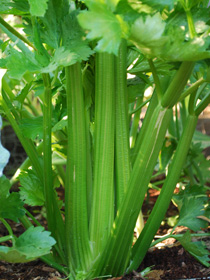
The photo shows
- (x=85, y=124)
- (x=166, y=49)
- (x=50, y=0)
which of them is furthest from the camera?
(x=85, y=124)

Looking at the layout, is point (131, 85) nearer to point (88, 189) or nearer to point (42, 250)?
point (88, 189)

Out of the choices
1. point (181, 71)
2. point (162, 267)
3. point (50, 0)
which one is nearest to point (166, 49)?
point (181, 71)

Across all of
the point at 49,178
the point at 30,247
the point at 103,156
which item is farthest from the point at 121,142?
the point at 30,247

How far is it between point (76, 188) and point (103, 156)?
3.2 inches

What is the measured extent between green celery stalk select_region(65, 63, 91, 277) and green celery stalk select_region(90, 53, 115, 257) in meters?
0.02

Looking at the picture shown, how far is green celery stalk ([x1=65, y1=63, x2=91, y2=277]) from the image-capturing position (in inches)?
28.3

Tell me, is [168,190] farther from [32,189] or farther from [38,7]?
[38,7]

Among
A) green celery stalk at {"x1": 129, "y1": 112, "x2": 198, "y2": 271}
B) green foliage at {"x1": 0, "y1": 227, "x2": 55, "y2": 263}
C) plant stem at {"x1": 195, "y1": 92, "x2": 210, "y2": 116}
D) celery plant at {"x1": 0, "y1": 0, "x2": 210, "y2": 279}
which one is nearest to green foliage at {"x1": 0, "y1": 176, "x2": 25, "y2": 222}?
celery plant at {"x1": 0, "y1": 0, "x2": 210, "y2": 279}

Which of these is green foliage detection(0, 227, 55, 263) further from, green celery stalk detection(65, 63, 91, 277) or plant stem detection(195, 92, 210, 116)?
plant stem detection(195, 92, 210, 116)

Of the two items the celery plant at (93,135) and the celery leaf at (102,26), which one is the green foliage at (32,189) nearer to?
the celery plant at (93,135)

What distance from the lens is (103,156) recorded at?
73 centimetres

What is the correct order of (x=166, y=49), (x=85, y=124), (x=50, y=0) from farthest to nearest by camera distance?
(x=85, y=124) → (x=50, y=0) → (x=166, y=49)

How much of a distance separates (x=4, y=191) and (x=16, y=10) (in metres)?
0.32

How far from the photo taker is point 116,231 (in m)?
0.70
